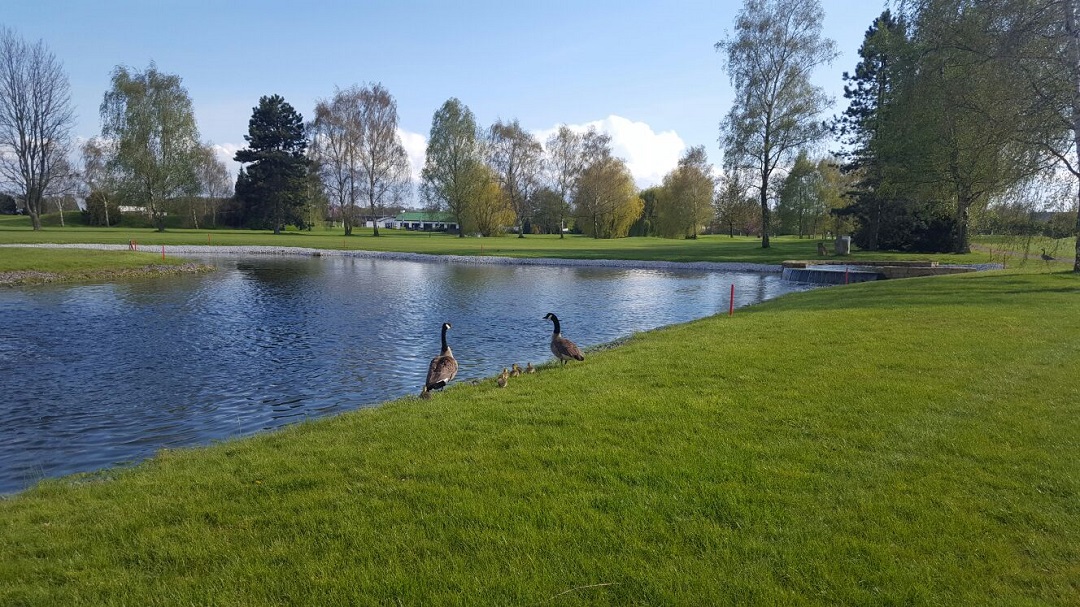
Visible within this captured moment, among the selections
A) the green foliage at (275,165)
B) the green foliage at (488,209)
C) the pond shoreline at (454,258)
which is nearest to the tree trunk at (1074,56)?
the pond shoreline at (454,258)

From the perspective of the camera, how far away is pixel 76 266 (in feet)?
111

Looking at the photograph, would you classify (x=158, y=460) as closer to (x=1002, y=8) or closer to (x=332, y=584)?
(x=332, y=584)

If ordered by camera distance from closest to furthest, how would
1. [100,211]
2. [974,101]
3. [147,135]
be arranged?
[974,101] → [147,135] → [100,211]

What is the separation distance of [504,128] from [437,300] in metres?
73.6

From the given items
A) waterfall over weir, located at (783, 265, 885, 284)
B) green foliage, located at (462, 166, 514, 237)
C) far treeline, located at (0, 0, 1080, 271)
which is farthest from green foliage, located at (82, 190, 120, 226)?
waterfall over weir, located at (783, 265, 885, 284)

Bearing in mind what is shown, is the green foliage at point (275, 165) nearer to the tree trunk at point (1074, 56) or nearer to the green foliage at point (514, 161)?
the green foliage at point (514, 161)

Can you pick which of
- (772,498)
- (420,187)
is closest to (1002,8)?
(772,498)

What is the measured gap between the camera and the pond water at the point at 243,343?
33.9 ft

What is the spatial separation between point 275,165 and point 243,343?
253ft

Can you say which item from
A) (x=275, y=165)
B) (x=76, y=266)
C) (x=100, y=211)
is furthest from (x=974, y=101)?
(x=100, y=211)

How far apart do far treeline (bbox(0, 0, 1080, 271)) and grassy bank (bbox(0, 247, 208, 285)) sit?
41856 mm

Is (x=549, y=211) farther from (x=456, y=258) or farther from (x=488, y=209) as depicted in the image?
(x=456, y=258)

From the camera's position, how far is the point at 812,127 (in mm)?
47406

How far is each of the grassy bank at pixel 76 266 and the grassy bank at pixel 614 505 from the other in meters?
31.4
